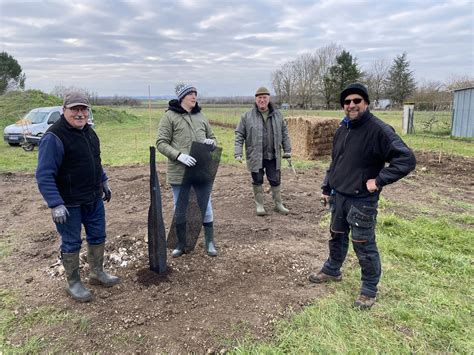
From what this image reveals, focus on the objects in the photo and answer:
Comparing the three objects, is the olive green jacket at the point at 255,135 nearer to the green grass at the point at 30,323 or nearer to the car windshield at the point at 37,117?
the green grass at the point at 30,323

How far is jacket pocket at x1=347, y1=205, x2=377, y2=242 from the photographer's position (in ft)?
9.62

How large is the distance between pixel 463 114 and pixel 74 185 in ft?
57.2

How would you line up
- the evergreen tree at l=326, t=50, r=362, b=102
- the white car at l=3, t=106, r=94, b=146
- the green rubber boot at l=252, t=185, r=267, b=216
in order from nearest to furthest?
the green rubber boot at l=252, t=185, r=267, b=216 < the white car at l=3, t=106, r=94, b=146 < the evergreen tree at l=326, t=50, r=362, b=102

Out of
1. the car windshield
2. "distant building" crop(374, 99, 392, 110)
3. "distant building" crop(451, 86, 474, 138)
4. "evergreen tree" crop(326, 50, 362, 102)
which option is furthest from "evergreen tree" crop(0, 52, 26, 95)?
"distant building" crop(374, 99, 392, 110)

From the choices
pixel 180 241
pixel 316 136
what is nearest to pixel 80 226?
pixel 180 241

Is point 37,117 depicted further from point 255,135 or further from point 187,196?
point 187,196

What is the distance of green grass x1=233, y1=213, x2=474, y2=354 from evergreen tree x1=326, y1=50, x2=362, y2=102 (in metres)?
41.7

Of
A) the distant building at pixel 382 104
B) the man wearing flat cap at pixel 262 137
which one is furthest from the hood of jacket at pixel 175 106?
the distant building at pixel 382 104


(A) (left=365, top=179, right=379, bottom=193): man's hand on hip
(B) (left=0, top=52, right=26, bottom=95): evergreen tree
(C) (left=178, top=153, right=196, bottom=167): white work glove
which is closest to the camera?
(A) (left=365, top=179, right=379, bottom=193): man's hand on hip

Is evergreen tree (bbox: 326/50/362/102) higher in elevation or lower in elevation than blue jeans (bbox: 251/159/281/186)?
higher

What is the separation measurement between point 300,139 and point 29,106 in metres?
21.9

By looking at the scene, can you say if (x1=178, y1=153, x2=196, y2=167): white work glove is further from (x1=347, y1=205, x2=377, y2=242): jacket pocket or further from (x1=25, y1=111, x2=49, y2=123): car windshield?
(x1=25, y1=111, x2=49, y2=123): car windshield

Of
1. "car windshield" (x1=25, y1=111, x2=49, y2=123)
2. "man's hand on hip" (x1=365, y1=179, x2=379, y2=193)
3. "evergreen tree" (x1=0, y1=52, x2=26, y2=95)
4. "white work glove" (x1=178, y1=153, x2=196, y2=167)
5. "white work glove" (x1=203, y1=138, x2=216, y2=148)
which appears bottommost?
"man's hand on hip" (x1=365, y1=179, x2=379, y2=193)

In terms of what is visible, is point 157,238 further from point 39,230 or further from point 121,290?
point 39,230
